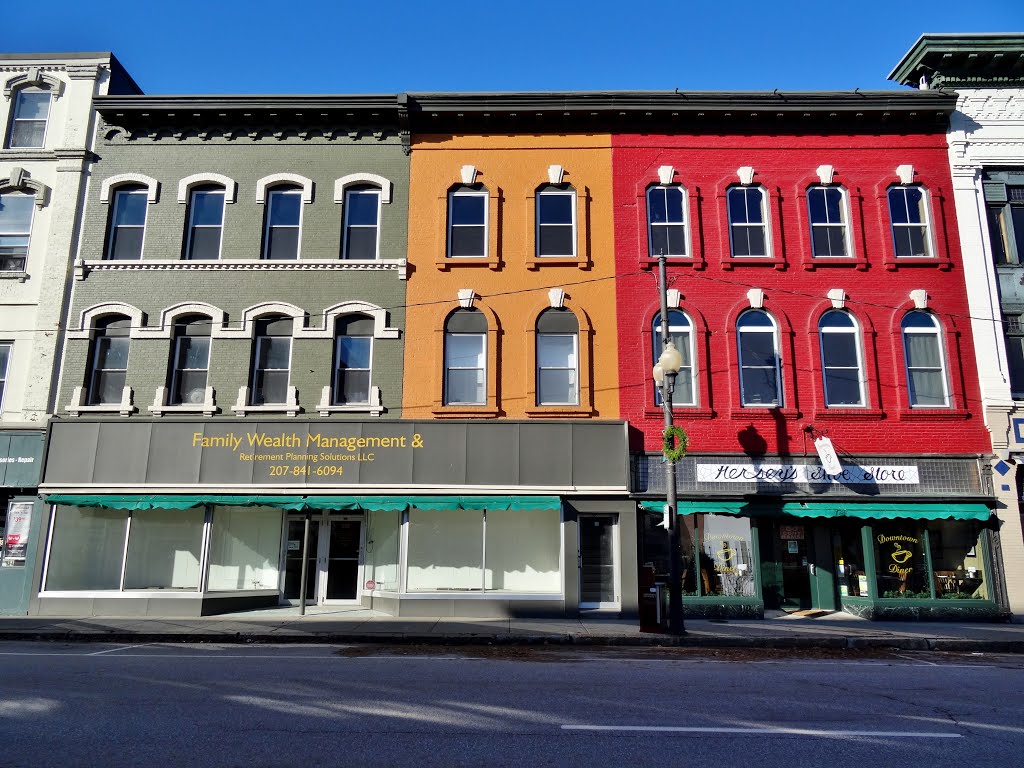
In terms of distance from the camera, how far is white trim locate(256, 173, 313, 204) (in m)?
18.3

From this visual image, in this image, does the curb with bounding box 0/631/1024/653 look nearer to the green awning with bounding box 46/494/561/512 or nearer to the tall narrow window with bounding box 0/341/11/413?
the green awning with bounding box 46/494/561/512

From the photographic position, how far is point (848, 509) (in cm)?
1612

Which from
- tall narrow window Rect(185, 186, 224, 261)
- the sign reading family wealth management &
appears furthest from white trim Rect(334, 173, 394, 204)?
the sign reading family wealth management &

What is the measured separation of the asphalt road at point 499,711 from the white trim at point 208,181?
36.7 ft

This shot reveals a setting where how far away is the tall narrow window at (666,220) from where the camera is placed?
18188 mm

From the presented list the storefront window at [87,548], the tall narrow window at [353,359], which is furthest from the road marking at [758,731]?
the storefront window at [87,548]

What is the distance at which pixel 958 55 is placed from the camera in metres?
18.2

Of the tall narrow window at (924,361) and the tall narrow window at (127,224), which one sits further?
the tall narrow window at (127,224)

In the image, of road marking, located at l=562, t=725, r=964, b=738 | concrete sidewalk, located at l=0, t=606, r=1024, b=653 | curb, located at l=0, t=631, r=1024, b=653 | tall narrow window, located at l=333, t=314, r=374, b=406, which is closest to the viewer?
road marking, located at l=562, t=725, r=964, b=738

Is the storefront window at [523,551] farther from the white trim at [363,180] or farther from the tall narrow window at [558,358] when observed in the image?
the white trim at [363,180]

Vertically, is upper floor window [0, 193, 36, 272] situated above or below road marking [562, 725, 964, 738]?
above

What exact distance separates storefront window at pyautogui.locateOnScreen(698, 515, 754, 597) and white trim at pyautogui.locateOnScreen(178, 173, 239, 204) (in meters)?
13.7

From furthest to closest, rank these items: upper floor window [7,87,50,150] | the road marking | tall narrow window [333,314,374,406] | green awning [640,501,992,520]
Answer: upper floor window [7,87,50,150] < tall narrow window [333,314,374,406] < green awning [640,501,992,520] < the road marking

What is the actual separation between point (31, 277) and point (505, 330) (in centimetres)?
1160
